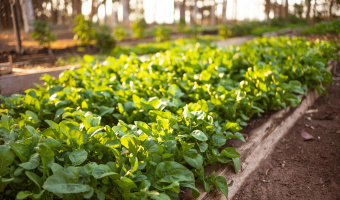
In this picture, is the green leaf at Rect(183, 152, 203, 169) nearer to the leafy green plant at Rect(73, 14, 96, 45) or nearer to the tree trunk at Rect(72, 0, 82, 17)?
the leafy green plant at Rect(73, 14, 96, 45)

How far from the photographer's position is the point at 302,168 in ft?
8.33

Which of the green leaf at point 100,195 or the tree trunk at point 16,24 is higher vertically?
the tree trunk at point 16,24

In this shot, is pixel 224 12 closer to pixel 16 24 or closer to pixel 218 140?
pixel 16 24

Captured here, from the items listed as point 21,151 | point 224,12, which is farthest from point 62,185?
point 224,12

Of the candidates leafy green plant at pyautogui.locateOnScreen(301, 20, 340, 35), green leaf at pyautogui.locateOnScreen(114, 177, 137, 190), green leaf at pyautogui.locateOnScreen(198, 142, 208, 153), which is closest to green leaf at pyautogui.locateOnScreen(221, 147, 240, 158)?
green leaf at pyautogui.locateOnScreen(198, 142, 208, 153)

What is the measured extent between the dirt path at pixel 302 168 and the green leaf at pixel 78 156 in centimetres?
128

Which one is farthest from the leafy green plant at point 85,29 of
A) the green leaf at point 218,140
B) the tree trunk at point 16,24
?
the green leaf at point 218,140

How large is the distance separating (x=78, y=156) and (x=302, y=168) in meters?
2.10

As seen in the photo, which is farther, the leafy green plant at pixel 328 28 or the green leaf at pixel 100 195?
the leafy green plant at pixel 328 28

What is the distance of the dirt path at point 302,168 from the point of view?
7.24 ft

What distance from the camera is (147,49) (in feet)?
23.8

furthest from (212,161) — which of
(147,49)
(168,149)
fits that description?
(147,49)

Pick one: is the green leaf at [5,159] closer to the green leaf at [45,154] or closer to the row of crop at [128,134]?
the row of crop at [128,134]

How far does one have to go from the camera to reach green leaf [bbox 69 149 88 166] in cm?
158
